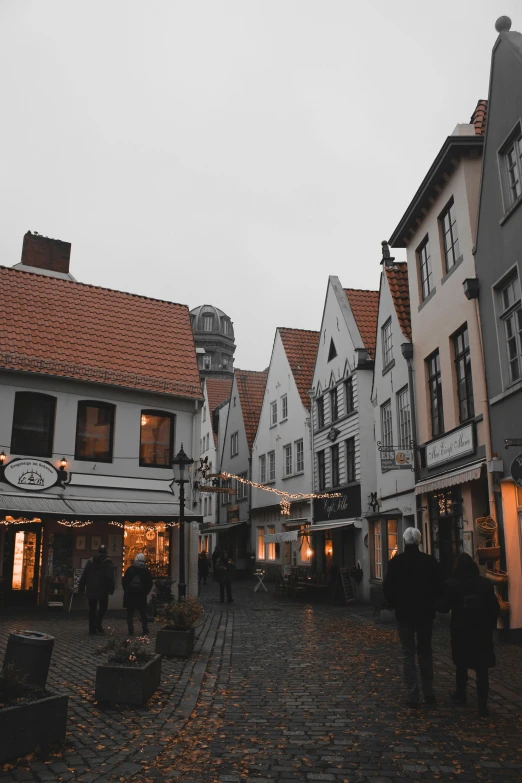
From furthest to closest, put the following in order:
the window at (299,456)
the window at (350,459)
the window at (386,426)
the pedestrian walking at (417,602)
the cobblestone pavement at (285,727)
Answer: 1. the window at (299,456)
2. the window at (350,459)
3. the window at (386,426)
4. the pedestrian walking at (417,602)
5. the cobblestone pavement at (285,727)

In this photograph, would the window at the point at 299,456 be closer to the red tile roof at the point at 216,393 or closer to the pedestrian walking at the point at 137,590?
the pedestrian walking at the point at 137,590

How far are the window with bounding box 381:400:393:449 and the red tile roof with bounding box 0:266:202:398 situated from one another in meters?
6.09

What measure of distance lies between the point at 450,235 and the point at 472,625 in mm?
11448

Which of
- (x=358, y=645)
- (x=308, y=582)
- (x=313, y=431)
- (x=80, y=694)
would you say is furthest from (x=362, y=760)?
(x=313, y=431)

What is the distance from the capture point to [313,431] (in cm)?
3052

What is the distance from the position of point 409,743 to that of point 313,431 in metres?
24.5

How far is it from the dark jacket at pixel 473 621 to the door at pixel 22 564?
1474 cm

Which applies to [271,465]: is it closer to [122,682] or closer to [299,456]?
[299,456]

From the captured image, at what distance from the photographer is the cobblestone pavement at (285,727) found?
540 cm

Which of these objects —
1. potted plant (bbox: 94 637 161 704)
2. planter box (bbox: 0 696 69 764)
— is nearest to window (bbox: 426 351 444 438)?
potted plant (bbox: 94 637 161 704)

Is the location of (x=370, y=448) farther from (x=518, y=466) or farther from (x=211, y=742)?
(x=211, y=742)

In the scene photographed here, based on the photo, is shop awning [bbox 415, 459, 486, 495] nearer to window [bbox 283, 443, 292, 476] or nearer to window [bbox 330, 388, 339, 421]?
window [bbox 330, 388, 339, 421]

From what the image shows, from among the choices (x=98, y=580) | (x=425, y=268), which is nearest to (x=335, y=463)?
(x=425, y=268)

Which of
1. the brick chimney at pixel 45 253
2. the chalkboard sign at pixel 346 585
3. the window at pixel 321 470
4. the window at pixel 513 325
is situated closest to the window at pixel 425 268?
the window at pixel 513 325
